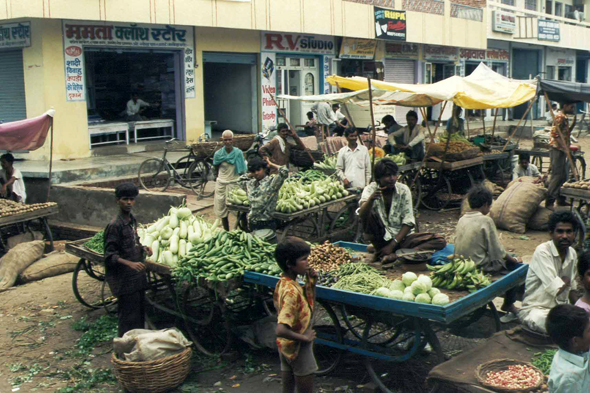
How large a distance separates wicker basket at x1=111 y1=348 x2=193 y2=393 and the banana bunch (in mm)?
2182

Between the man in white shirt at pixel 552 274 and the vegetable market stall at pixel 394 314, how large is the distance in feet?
0.80

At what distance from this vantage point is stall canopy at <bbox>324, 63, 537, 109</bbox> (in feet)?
33.4

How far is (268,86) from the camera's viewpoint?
62.8 ft

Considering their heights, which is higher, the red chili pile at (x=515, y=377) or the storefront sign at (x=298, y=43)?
the storefront sign at (x=298, y=43)

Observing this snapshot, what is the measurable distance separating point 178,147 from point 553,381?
10.6 metres

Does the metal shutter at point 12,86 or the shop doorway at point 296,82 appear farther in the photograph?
the shop doorway at point 296,82

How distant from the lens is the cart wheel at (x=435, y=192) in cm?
1202

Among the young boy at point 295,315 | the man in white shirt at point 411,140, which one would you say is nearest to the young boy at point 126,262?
the young boy at point 295,315

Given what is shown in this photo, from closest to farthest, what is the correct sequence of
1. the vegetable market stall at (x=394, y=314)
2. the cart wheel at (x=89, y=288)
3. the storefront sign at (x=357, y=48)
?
the vegetable market stall at (x=394, y=314) < the cart wheel at (x=89, y=288) < the storefront sign at (x=357, y=48)

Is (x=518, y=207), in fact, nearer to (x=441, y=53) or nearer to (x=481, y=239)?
(x=481, y=239)

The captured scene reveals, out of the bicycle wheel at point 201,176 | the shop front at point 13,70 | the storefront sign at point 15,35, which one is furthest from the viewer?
the shop front at point 13,70

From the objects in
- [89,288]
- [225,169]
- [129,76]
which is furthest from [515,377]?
[129,76]

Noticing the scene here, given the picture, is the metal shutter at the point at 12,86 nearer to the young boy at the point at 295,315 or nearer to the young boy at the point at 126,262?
the young boy at the point at 126,262

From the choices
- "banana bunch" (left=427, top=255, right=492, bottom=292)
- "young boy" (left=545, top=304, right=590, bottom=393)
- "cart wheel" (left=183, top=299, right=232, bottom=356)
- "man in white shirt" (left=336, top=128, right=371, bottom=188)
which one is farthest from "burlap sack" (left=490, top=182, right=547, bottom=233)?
"young boy" (left=545, top=304, right=590, bottom=393)
